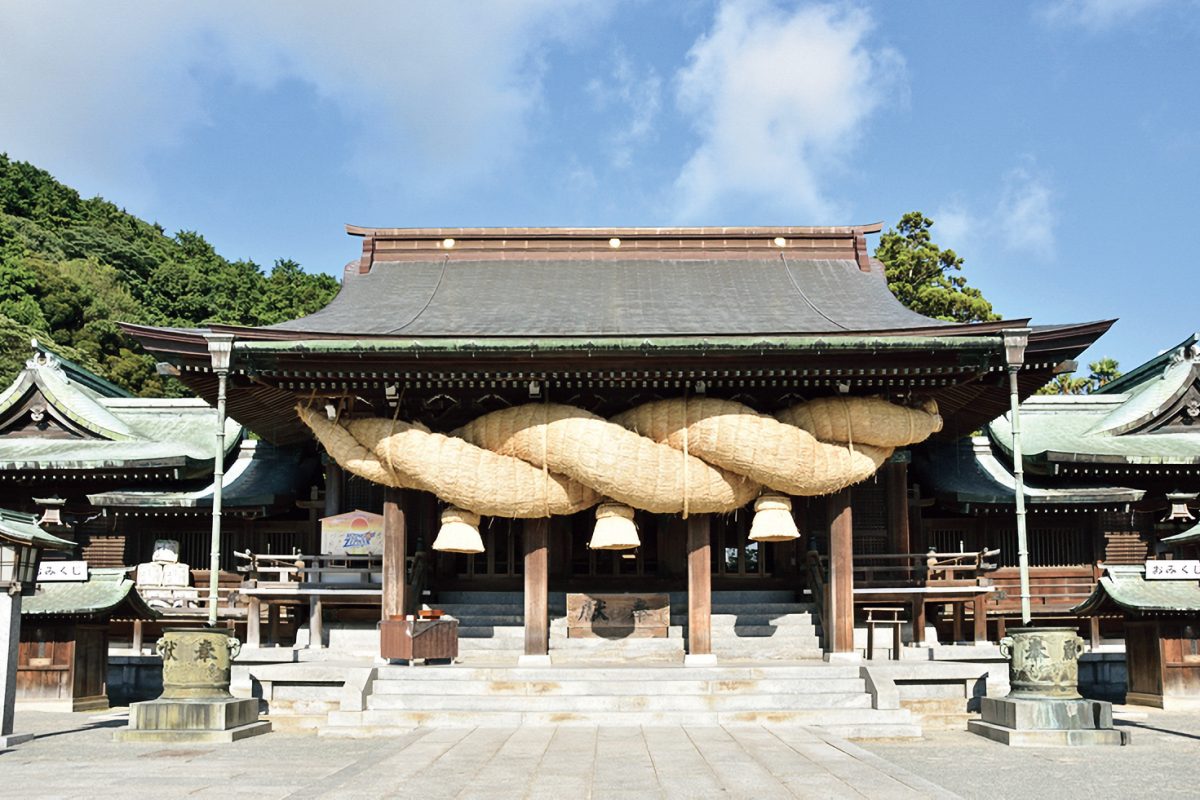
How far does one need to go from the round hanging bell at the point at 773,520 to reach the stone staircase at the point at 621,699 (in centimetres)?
188

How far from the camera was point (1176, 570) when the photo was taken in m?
12.4

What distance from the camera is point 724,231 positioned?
20.6 meters

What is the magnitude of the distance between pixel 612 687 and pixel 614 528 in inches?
91.6

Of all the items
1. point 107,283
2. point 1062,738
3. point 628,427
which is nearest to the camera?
point 1062,738

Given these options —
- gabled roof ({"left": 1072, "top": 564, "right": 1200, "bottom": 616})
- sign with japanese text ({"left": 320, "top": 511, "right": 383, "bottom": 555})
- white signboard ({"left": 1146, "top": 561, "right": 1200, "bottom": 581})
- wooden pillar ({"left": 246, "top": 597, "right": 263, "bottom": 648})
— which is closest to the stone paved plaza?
white signboard ({"left": 1146, "top": 561, "right": 1200, "bottom": 581})

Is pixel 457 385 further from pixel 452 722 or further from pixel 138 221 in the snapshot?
pixel 138 221

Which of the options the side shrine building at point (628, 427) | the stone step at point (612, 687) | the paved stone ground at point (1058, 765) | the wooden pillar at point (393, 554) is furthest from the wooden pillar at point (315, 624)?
the paved stone ground at point (1058, 765)

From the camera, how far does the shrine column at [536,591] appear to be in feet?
46.4

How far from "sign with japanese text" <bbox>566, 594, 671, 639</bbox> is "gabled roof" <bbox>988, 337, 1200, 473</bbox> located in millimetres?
6934

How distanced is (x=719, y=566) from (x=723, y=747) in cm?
752

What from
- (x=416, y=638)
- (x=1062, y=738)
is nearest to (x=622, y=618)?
(x=416, y=638)

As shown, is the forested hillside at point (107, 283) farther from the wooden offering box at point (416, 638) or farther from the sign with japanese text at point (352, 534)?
the wooden offering box at point (416, 638)

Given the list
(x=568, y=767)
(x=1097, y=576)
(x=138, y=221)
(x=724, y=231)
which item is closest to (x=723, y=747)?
(x=568, y=767)

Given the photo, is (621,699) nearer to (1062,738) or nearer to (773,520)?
(773,520)
